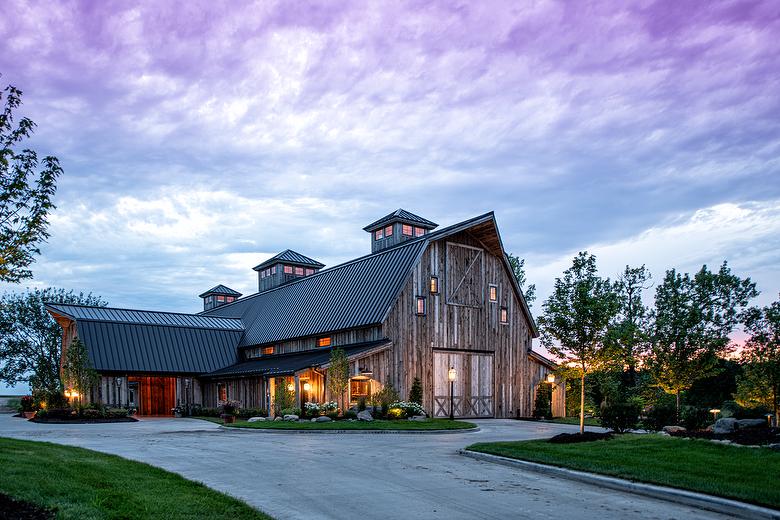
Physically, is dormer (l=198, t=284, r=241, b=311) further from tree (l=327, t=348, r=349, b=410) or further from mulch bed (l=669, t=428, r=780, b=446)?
mulch bed (l=669, t=428, r=780, b=446)

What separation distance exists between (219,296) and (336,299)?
101 ft

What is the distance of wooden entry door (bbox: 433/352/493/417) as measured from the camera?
113ft

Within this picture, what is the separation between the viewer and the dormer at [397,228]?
4178 centimetres

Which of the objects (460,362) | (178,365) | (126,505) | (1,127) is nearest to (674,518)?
(126,505)

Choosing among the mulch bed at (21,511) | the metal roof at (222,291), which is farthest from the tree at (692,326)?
the metal roof at (222,291)

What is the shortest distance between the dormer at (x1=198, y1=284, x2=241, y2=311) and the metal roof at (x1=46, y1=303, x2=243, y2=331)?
55.8 feet

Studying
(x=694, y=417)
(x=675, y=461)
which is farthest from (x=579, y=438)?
(x=675, y=461)

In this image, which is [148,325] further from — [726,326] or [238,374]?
[726,326]

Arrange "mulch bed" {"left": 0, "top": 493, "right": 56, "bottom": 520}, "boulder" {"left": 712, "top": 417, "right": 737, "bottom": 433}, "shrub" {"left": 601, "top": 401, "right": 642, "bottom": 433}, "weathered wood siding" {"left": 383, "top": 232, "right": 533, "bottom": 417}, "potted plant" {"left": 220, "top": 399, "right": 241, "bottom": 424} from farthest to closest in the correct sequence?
"weathered wood siding" {"left": 383, "top": 232, "right": 533, "bottom": 417}, "potted plant" {"left": 220, "top": 399, "right": 241, "bottom": 424}, "shrub" {"left": 601, "top": 401, "right": 642, "bottom": 433}, "boulder" {"left": 712, "top": 417, "right": 737, "bottom": 433}, "mulch bed" {"left": 0, "top": 493, "right": 56, "bottom": 520}

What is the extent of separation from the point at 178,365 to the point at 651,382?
27564mm

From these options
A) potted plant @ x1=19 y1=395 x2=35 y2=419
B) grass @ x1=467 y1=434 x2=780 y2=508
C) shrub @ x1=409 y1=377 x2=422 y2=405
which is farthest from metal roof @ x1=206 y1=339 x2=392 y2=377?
grass @ x1=467 y1=434 x2=780 y2=508

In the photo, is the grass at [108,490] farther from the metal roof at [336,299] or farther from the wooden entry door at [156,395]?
the wooden entry door at [156,395]

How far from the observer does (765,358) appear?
965 inches

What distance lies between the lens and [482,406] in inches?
1416
